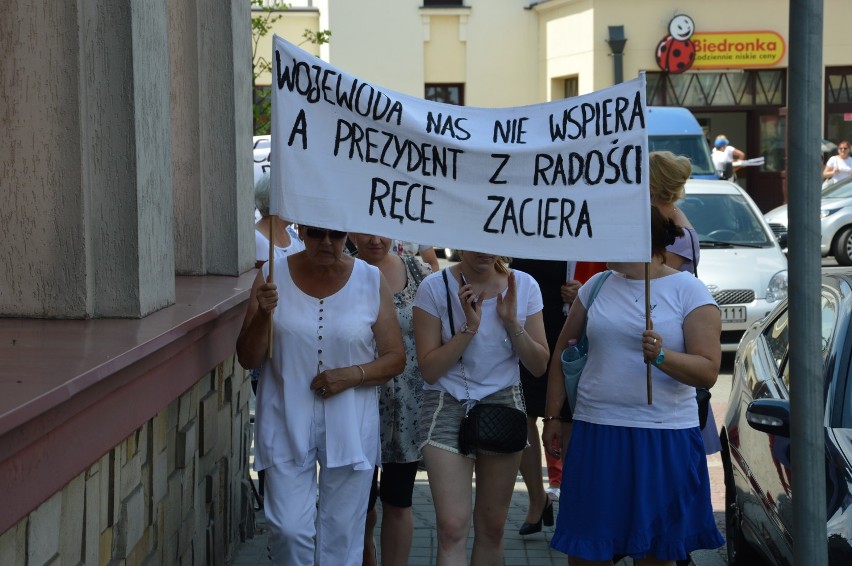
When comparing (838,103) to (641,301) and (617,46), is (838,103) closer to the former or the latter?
(617,46)

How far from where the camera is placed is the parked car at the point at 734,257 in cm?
1288

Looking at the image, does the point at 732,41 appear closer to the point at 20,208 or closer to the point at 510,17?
the point at 510,17

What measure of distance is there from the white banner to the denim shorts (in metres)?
0.68

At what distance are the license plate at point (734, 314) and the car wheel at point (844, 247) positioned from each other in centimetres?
1034

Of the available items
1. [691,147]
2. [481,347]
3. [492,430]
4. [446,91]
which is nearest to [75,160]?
[481,347]

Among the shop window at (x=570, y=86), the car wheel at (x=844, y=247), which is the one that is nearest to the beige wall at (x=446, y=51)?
the shop window at (x=570, y=86)

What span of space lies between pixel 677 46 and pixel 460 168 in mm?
25447

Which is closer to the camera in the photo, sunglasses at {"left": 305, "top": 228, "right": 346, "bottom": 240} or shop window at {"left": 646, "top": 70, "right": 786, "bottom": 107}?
sunglasses at {"left": 305, "top": 228, "right": 346, "bottom": 240}

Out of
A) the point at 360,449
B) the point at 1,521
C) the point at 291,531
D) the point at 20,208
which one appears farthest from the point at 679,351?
the point at 1,521

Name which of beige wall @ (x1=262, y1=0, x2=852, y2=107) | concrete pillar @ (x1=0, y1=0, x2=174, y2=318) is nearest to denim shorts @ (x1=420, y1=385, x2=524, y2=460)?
concrete pillar @ (x1=0, y1=0, x2=174, y2=318)

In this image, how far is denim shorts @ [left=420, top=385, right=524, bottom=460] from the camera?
5.39 meters

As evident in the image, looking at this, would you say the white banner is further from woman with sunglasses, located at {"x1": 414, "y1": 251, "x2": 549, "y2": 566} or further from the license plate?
the license plate

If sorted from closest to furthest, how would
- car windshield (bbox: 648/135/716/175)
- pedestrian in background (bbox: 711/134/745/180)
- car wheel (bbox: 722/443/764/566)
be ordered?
car wheel (bbox: 722/443/764/566)
car windshield (bbox: 648/135/716/175)
pedestrian in background (bbox: 711/134/745/180)

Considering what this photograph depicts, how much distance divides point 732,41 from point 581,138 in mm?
25892
